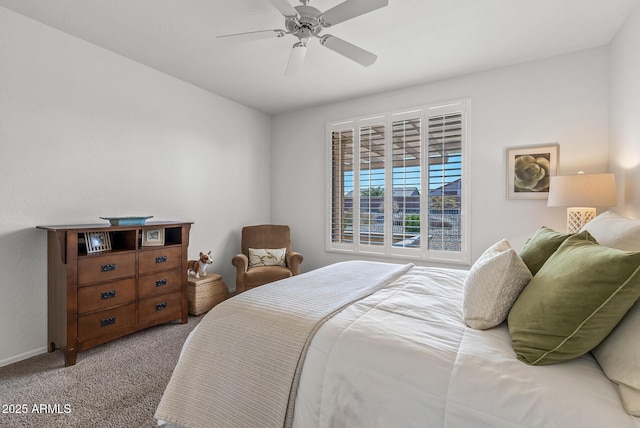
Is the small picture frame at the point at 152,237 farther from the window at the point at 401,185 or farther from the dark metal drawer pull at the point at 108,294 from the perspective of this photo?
the window at the point at 401,185

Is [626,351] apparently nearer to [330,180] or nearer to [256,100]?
[330,180]

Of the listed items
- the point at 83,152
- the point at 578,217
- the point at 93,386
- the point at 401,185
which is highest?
the point at 83,152

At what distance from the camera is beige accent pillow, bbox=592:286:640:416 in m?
0.84

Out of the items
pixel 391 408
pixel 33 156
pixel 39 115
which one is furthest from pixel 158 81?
pixel 391 408

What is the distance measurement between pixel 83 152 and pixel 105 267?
1.08 metres

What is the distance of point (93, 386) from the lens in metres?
2.04

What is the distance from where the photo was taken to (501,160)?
323cm

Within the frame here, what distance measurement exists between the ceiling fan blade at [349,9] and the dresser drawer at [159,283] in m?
2.59

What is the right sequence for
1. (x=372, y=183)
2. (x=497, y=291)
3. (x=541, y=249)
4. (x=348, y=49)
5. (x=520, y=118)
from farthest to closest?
(x=372, y=183)
(x=520, y=118)
(x=348, y=49)
(x=541, y=249)
(x=497, y=291)

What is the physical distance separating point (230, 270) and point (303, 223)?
1.21 metres

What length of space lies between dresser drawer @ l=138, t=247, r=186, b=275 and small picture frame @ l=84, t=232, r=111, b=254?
0.29m

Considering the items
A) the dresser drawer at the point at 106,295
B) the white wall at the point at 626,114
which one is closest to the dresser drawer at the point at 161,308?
the dresser drawer at the point at 106,295

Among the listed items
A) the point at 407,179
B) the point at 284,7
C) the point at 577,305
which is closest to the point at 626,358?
the point at 577,305

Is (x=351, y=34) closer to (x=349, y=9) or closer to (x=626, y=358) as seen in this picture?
(x=349, y=9)
